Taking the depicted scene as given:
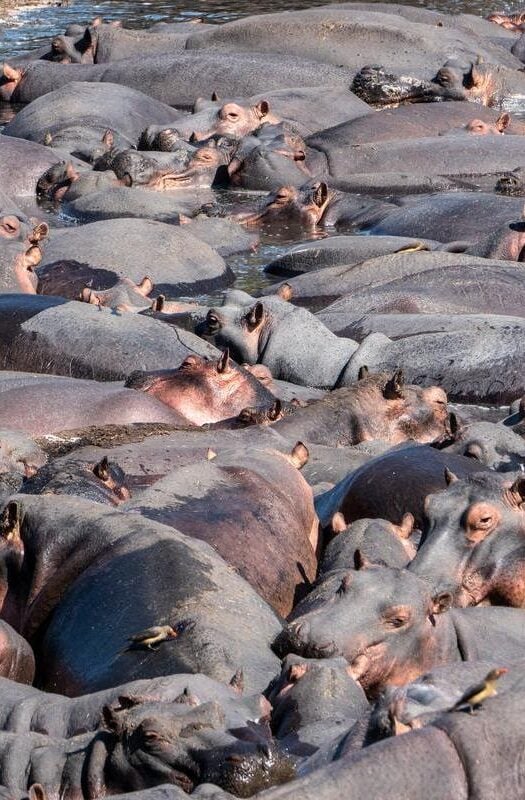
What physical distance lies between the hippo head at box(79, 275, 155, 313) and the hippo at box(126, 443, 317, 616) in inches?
116

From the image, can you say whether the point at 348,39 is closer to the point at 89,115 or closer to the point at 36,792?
the point at 89,115

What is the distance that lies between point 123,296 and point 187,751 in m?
5.88

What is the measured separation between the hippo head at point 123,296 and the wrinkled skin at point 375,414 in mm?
1709

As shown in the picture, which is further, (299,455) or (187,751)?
(299,455)

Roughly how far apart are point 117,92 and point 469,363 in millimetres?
7773

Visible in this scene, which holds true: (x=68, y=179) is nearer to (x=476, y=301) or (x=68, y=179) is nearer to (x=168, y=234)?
(x=168, y=234)

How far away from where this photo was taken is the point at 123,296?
9477 mm

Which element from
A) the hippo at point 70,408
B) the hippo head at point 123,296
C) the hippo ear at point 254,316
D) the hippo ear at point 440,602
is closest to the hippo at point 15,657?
the hippo ear at point 440,602

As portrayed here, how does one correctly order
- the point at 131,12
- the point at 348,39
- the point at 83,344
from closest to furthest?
the point at 83,344, the point at 348,39, the point at 131,12

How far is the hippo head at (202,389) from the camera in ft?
26.3

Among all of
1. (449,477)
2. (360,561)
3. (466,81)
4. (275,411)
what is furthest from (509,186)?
(360,561)

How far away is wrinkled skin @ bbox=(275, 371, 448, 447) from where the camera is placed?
769 cm

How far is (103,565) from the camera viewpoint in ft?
17.2

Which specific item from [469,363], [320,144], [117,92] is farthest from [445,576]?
[117,92]
